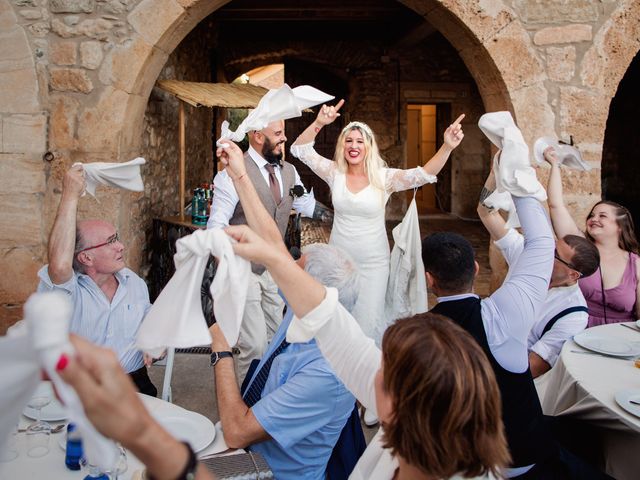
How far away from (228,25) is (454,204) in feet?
16.5

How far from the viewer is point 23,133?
3945 mm

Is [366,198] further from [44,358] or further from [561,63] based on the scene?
[44,358]

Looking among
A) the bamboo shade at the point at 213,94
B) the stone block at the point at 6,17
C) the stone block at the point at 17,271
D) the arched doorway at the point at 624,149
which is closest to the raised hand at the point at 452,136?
the bamboo shade at the point at 213,94

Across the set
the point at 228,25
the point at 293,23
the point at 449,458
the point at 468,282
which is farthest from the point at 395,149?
the point at 449,458

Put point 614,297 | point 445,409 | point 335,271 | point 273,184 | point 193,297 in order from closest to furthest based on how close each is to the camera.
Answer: point 445,409
point 193,297
point 335,271
point 614,297
point 273,184

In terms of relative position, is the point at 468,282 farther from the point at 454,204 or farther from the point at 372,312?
the point at 454,204

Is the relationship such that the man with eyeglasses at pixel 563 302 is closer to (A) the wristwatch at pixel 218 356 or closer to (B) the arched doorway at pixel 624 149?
(A) the wristwatch at pixel 218 356

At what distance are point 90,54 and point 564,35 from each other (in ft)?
10.2

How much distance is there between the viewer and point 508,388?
174cm

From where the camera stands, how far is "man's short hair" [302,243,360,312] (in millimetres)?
1890

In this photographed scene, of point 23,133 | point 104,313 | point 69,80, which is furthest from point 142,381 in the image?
point 69,80

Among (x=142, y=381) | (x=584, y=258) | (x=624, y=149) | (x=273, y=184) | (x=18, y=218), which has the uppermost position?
(x=624, y=149)

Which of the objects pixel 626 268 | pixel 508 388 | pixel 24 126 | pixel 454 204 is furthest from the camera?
pixel 454 204

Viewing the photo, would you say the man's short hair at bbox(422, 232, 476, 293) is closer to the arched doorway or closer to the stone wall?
the stone wall
